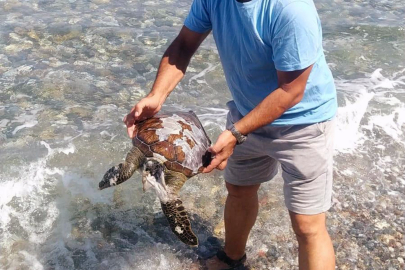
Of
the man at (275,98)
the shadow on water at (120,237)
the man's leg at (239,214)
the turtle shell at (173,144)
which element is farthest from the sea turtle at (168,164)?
the shadow on water at (120,237)

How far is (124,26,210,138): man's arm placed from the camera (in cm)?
280

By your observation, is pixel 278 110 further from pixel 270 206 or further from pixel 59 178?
pixel 59 178

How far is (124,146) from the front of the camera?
15.5 feet

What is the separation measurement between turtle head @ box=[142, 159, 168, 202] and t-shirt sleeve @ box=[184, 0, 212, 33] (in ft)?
2.46

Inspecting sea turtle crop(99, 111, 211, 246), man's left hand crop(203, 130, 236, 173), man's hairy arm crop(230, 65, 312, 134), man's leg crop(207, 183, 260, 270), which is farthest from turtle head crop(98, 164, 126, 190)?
man's hairy arm crop(230, 65, 312, 134)

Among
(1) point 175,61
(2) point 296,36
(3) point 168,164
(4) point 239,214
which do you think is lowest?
(4) point 239,214

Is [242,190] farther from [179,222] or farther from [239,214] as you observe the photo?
[179,222]

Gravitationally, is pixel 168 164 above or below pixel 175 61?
below

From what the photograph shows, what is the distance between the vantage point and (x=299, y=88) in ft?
7.54

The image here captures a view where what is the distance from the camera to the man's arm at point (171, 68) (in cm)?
280

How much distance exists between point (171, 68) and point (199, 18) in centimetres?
34

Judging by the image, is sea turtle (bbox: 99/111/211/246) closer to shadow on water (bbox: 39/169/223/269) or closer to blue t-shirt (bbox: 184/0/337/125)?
blue t-shirt (bbox: 184/0/337/125)

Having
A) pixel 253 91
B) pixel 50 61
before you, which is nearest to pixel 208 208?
pixel 253 91

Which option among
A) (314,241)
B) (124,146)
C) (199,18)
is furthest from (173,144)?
(124,146)
